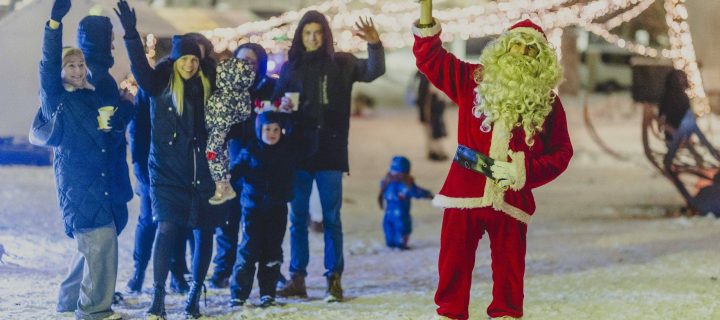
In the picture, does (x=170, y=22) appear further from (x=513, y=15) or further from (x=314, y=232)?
(x=513, y=15)

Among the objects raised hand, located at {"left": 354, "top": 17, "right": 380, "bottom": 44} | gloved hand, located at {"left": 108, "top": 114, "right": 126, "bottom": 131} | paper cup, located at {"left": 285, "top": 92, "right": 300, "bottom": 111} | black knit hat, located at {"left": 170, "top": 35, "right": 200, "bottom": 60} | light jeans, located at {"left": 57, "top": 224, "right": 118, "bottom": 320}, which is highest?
raised hand, located at {"left": 354, "top": 17, "right": 380, "bottom": 44}

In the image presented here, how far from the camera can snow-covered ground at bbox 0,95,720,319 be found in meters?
5.30

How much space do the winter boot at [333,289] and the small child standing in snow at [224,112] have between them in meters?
0.93

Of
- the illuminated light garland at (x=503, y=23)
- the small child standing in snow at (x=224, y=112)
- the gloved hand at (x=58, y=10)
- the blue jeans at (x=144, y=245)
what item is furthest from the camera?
the illuminated light garland at (x=503, y=23)

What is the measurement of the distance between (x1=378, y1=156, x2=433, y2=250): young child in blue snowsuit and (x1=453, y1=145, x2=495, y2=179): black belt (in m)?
3.54

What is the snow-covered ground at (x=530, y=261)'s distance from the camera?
5.30 m

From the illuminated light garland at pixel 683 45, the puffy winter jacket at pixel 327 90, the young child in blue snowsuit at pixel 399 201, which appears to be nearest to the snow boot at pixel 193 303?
the puffy winter jacket at pixel 327 90

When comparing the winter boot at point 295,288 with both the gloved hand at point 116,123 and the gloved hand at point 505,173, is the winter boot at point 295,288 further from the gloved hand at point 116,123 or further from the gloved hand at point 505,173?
the gloved hand at point 505,173

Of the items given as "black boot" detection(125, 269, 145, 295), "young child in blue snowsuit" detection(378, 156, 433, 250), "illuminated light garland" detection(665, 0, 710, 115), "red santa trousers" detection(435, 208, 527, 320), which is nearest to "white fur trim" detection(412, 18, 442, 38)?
"red santa trousers" detection(435, 208, 527, 320)

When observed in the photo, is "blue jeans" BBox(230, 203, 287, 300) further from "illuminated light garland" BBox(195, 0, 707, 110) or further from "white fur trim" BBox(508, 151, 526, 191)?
"illuminated light garland" BBox(195, 0, 707, 110)

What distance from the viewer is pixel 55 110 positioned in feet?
15.0

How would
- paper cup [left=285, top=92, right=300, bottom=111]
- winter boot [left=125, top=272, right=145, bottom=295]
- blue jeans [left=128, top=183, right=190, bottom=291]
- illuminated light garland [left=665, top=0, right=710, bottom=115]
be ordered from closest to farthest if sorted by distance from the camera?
paper cup [left=285, top=92, right=300, bottom=111], blue jeans [left=128, top=183, right=190, bottom=291], winter boot [left=125, top=272, right=145, bottom=295], illuminated light garland [left=665, top=0, right=710, bottom=115]

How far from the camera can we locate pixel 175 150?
475 centimetres

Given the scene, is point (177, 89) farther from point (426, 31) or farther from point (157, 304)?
point (426, 31)
